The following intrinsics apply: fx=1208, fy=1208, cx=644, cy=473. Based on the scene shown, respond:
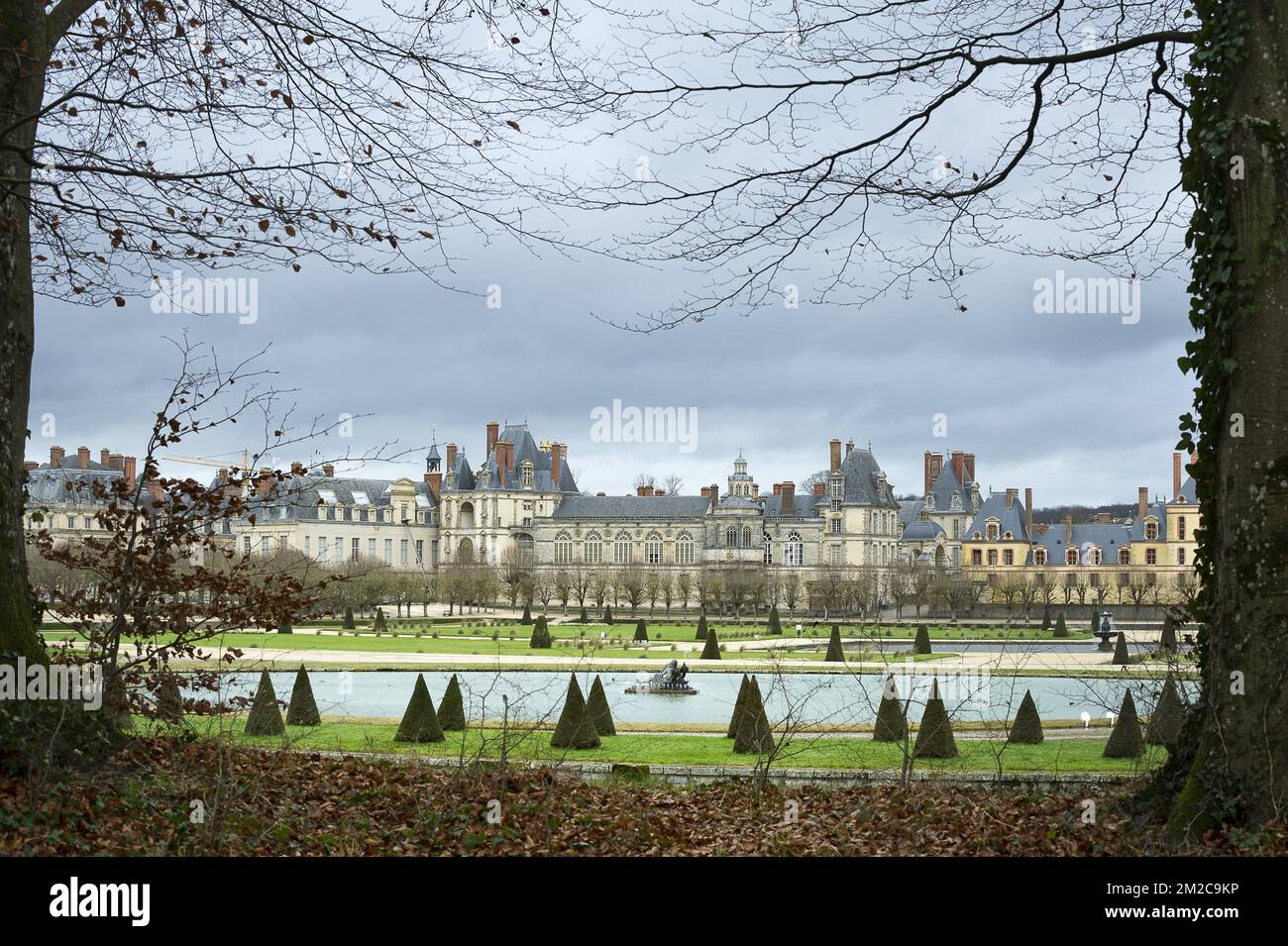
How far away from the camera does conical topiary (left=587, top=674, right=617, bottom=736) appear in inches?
518

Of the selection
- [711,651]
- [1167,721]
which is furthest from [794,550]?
[1167,721]

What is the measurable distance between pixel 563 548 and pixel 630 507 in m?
4.59

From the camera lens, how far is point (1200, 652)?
6.17 m

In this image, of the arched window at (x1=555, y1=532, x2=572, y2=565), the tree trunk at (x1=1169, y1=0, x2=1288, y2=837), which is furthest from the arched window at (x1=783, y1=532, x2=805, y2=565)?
the tree trunk at (x1=1169, y1=0, x2=1288, y2=837)

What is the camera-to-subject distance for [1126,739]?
481 inches

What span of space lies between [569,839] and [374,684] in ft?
49.4

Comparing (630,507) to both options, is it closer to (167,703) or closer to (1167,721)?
(1167,721)

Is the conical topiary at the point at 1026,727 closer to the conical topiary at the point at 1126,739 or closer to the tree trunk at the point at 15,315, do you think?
the conical topiary at the point at 1126,739

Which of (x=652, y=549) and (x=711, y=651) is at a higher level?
(x=652, y=549)

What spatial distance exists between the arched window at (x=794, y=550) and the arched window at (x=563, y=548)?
12.1 metres

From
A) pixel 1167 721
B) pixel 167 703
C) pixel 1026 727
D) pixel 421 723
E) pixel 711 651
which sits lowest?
pixel 711 651

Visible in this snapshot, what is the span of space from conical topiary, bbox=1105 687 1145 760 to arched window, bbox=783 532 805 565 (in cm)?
5363
